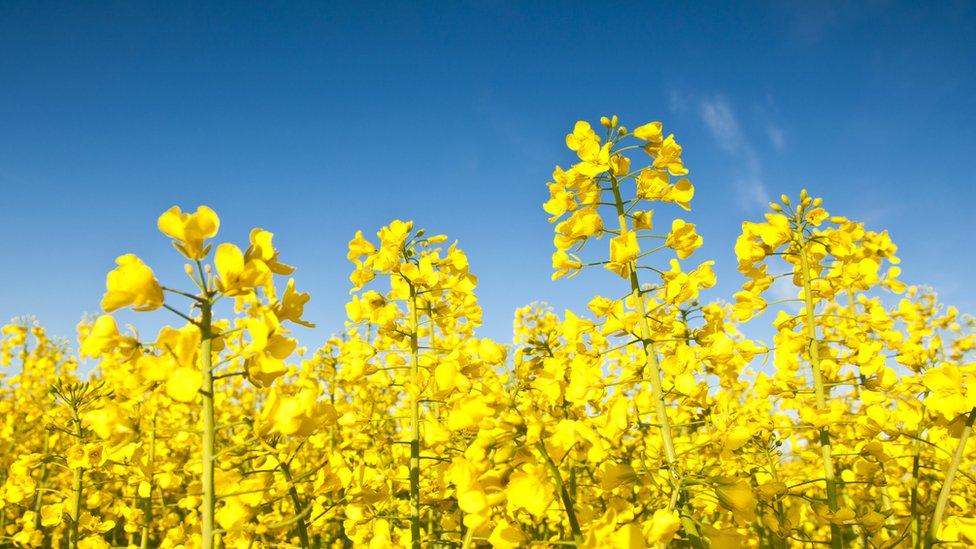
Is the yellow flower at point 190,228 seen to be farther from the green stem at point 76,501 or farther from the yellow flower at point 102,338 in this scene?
the green stem at point 76,501

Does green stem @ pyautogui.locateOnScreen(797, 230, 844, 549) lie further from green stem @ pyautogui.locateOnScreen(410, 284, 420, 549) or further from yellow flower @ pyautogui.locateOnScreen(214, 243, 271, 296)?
yellow flower @ pyautogui.locateOnScreen(214, 243, 271, 296)

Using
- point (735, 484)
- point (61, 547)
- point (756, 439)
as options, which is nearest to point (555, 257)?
point (735, 484)

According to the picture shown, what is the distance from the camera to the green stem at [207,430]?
209 cm

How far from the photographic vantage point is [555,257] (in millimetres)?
3885

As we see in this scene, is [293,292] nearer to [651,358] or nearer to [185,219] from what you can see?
[185,219]

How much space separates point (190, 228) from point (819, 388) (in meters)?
3.88

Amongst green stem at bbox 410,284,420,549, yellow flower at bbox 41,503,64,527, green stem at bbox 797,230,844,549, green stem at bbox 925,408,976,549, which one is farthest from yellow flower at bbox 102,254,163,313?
yellow flower at bbox 41,503,64,527

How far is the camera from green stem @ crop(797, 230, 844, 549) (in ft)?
11.4

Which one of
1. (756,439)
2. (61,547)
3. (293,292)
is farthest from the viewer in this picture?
(61,547)

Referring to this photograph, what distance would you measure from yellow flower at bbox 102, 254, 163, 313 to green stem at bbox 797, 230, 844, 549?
140 inches

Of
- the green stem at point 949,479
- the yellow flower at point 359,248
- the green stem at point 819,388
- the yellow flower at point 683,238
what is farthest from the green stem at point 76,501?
the green stem at point 949,479

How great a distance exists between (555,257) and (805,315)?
75.1 inches

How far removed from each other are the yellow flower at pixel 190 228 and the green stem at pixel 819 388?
3470 millimetres

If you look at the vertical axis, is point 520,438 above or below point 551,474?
above
